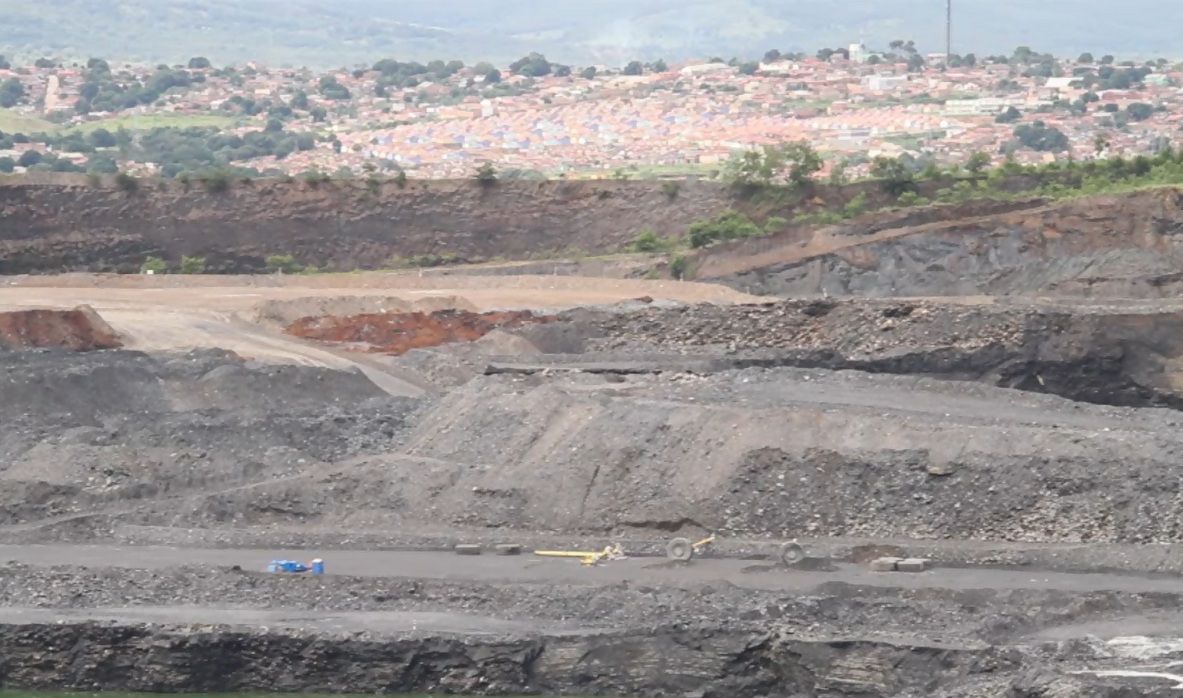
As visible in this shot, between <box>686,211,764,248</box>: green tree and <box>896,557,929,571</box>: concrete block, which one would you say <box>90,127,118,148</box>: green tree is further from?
<box>896,557,929,571</box>: concrete block

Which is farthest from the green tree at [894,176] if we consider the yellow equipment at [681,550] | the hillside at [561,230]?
the yellow equipment at [681,550]

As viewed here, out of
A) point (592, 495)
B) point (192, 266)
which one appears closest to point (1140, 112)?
point (192, 266)

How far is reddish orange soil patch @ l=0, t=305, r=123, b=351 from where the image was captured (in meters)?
34.1

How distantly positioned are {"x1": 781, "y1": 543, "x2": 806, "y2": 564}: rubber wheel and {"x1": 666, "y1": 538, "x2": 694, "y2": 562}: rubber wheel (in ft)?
3.50

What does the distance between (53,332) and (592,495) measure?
11.9 meters

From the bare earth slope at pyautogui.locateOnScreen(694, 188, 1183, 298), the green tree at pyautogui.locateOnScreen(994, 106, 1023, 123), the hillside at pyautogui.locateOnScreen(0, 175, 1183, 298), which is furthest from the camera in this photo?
the green tree at pyautogui.locateOnScreen(994, 106, 1023, 123)

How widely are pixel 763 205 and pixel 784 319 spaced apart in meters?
16.0

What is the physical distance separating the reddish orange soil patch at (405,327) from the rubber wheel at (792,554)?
1377 cm

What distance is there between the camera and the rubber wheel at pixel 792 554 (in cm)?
2373

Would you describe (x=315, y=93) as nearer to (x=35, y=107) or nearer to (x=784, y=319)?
(x=35, y=107)

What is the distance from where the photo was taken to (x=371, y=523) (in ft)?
86.1

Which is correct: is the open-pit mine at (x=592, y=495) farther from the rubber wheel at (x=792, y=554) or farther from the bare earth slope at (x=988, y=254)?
the bare earth slope at (x=988, y=254)

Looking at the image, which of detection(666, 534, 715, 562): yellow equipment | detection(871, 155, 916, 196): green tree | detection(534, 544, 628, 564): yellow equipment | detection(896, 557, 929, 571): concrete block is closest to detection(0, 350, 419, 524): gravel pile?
detection(534, 544, 628, 564): yellow equipment

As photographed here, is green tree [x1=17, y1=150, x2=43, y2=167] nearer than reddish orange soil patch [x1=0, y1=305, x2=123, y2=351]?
No
